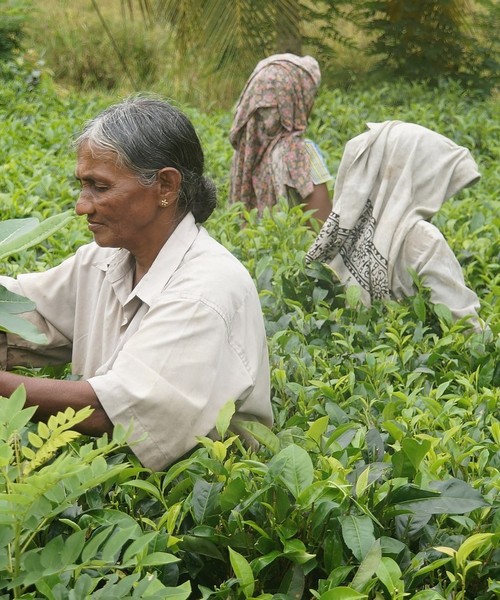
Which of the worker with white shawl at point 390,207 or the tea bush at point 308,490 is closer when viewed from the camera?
the tea bush at point 308,490

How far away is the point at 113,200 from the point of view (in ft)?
8.21

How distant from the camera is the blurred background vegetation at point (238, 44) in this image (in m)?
8.73

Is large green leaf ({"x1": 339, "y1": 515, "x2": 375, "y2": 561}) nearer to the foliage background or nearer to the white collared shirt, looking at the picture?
the foliage background

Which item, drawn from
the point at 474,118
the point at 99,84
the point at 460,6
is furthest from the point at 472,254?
the point at 99,84

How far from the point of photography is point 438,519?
2.08m

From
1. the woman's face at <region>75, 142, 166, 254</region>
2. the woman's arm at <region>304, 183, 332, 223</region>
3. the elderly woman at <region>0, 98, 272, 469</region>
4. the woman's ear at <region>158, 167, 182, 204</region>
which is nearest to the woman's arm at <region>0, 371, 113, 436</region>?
the elderly woman at <region>0, 98, 272, 469</region>

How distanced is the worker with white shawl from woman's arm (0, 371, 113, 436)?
6.19 feet

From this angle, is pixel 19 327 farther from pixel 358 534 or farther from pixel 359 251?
pixel 359 251

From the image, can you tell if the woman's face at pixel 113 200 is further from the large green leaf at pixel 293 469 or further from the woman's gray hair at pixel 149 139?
the large green leaf at pixel 293 469

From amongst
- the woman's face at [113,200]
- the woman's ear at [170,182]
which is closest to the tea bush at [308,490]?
the woman's face at [113,200]

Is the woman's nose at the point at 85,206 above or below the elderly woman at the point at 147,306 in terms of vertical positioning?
above

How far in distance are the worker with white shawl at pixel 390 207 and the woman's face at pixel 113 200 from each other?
1.47 m

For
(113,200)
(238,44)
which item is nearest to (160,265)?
(113,200)

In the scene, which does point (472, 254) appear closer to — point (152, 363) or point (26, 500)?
point (152, 363)
